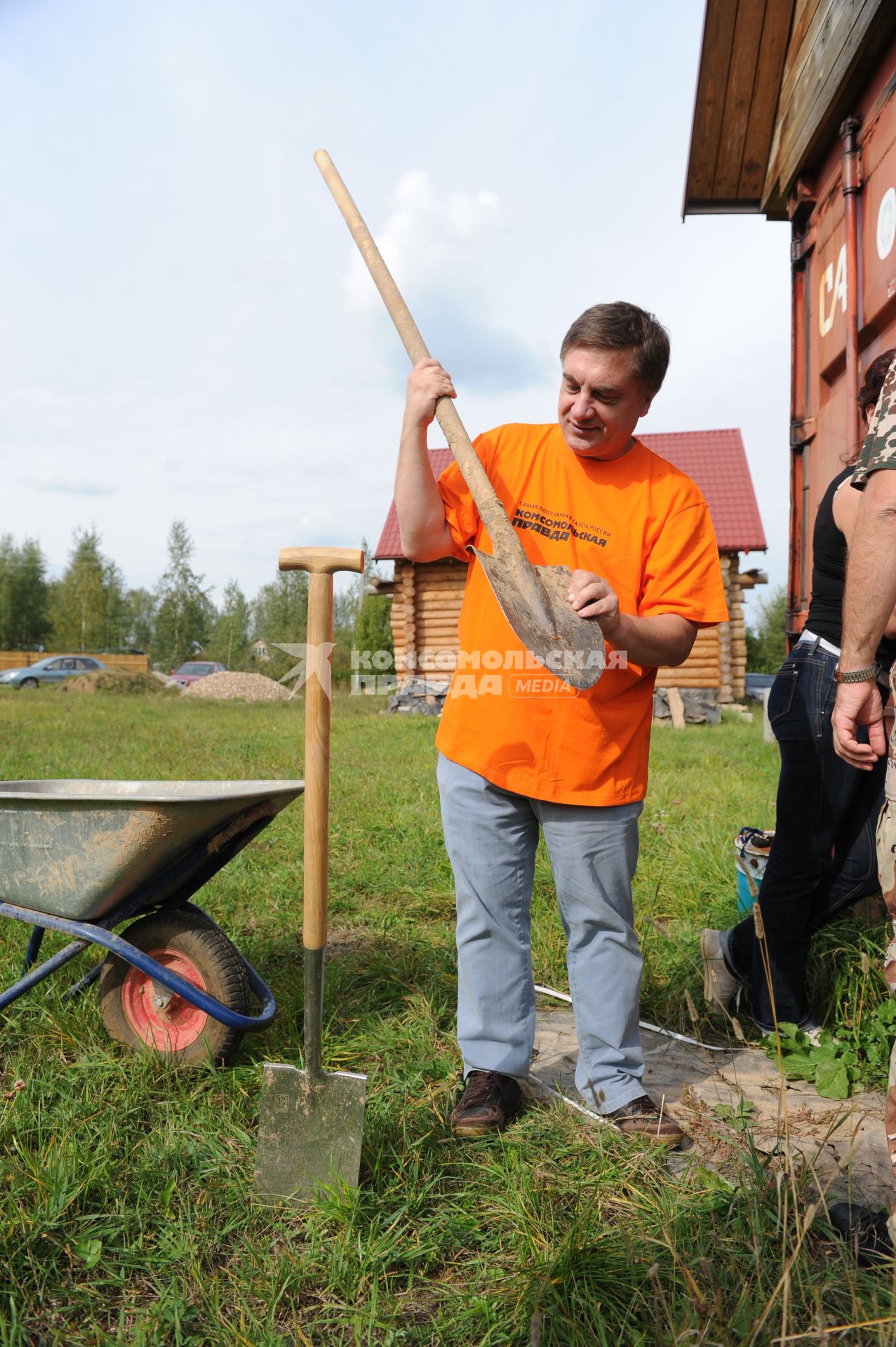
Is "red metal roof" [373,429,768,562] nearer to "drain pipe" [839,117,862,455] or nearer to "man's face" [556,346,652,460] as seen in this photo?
"drain pipe" [839,117,862,455]

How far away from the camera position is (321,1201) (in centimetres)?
175

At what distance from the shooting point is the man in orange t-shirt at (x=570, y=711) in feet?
6.63

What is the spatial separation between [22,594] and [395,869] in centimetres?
4294

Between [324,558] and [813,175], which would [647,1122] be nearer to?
[324,558]

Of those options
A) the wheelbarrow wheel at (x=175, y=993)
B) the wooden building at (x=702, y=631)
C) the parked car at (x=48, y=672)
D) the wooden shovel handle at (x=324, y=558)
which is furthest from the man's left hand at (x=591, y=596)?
the parked car at (x=48, y=672)

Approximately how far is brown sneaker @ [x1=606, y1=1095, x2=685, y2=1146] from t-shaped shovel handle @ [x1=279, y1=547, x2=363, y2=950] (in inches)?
31.8

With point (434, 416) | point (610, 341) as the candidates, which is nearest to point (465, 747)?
point (434, 416)

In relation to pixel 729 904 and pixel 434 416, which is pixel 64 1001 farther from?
pixel 729 904

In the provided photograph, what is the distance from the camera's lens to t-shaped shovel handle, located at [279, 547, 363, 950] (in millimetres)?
1919

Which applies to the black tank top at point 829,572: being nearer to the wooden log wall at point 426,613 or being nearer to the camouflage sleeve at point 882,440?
the camouflage sleeve at point 882,440

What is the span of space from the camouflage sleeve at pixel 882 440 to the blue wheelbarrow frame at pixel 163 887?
4.89 ft

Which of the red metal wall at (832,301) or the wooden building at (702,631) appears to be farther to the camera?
the wooden building at (702,631)

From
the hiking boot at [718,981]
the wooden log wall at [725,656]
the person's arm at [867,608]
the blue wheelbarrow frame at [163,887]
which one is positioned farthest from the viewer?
the wooden log wall at [725,656]

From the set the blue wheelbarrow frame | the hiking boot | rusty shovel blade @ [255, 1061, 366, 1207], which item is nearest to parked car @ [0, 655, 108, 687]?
the blue wheelbarrow frame
